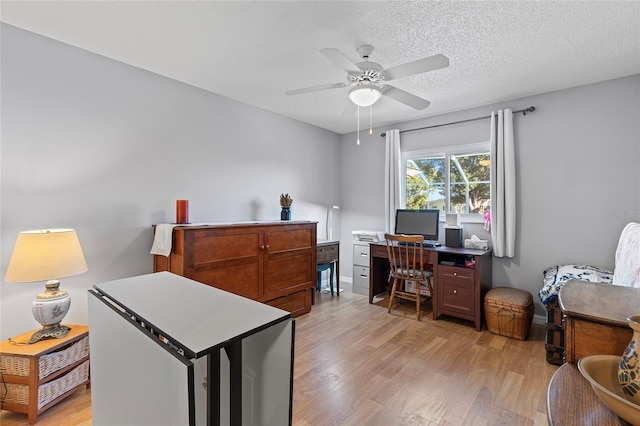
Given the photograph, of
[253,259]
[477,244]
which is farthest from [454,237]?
[253,259]

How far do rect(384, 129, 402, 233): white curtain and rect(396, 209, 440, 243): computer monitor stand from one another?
0.22 meters

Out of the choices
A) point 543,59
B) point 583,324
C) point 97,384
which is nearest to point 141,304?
point 97,384

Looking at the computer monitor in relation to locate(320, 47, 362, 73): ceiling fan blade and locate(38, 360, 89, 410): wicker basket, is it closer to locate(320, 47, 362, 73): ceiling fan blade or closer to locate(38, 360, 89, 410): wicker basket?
locate(320, 47, 362, 73): ceiling fan blade

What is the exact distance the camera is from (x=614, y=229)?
9.37 ft

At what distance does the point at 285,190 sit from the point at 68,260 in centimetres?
254

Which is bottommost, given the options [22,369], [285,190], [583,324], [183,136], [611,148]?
[22,369]

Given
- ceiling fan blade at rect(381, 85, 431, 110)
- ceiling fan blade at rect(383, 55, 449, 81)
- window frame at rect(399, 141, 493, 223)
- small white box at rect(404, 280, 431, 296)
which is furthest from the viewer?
small white box at rect(404, 280, 431, 296)

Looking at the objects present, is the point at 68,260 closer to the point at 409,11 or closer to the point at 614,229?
the point at 409,11

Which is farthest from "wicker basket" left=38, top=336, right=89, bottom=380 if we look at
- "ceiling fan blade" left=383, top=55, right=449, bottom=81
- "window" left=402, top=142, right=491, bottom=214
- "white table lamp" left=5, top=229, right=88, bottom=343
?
"window" left=402, top=142, right=491, bottom=214

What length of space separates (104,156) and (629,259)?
413 cm

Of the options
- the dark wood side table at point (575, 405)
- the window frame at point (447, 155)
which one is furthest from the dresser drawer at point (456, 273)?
the dark wood side table at point (575, 405)

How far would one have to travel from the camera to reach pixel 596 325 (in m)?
0.91

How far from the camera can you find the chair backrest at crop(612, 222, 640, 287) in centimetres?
196

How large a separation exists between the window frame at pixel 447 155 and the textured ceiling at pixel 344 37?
84 cm
